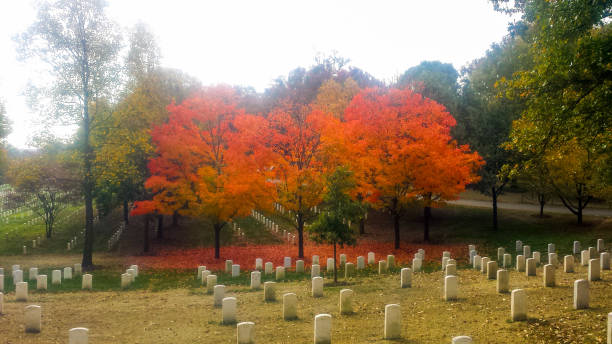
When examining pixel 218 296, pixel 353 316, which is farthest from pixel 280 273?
pixel 353 316

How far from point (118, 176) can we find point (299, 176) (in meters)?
10.1

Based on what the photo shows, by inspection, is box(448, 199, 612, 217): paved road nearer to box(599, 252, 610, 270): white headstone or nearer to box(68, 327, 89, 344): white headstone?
box(599, 252, 610, 270): white headstone

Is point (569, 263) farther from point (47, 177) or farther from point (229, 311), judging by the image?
point (47, 177)

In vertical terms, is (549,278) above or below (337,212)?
below

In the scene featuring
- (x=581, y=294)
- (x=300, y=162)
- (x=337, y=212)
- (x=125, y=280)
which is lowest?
(x=125, y=280)

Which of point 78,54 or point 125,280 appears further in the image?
point 78,54

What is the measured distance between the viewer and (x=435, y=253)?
81.1ft

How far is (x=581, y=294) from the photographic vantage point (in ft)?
31.9

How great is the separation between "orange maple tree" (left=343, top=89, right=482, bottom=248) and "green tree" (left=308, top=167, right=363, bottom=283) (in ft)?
30.7

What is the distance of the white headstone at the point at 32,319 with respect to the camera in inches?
407

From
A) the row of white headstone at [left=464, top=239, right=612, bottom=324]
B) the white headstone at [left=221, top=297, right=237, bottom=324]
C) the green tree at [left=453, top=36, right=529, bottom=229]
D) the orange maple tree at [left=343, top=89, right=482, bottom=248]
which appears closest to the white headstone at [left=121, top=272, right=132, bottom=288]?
the white headstone at [left=221, top=297, right=237, bottom=324]

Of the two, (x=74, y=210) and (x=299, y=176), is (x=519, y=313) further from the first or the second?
(x=74, y=210)

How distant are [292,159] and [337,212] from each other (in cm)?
937

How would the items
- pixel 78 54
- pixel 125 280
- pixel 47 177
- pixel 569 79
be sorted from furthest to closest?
1. pixel 47 177
2. pixel 78 54
3. pixel 125 280
4. pixel 569 79
